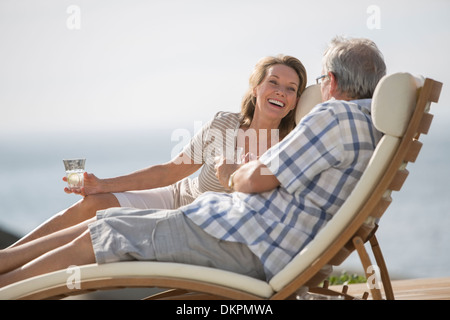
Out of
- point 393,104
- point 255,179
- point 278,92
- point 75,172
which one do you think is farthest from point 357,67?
point 75,172

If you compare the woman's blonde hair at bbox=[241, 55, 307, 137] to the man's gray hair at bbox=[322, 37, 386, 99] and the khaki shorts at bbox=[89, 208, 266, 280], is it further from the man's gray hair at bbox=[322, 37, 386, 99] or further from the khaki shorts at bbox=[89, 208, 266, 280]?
the khaki shorts at bbox=[89, 208, 266, 280]

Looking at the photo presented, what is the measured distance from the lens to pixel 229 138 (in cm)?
374

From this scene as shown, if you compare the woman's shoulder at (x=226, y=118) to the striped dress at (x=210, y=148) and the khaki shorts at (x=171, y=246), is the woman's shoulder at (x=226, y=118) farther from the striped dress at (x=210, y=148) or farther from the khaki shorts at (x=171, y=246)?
the khaki shorts at (x=171, y=246)

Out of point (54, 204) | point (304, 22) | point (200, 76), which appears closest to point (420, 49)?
point (304, 22)

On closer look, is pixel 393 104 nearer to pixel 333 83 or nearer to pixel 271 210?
pixel 333 83

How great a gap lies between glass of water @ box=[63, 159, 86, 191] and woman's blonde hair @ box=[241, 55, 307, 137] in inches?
43.4

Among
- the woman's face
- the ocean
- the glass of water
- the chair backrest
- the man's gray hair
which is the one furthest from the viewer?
the ocean

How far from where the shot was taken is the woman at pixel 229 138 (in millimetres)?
3639

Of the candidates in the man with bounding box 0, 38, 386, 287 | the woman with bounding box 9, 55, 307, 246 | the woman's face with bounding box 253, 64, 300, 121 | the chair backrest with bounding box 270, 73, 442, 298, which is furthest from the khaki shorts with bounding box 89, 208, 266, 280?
the woman's face with bounding box 253, 64, 300, 121

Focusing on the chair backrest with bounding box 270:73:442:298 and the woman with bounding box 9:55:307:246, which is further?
the woman with bounding box 9:55:307:246

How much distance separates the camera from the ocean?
1246cm

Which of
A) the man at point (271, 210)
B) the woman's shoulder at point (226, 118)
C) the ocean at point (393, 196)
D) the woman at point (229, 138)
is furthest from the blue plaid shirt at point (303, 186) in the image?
the ocean at point (393, 196)

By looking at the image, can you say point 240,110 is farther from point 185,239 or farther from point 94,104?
point 94,104

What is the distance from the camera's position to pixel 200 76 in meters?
20.8
